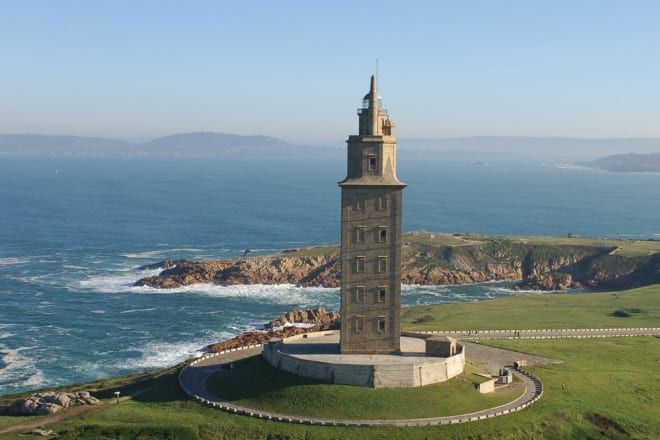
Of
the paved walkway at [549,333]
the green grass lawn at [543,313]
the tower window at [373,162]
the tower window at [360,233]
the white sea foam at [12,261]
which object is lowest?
the white sea foam at [12,261]

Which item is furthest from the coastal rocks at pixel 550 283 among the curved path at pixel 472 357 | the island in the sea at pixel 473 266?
the curved path at pixel 472 357

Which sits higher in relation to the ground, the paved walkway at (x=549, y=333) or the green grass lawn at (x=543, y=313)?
the paved walkway at (x=549, y=333)

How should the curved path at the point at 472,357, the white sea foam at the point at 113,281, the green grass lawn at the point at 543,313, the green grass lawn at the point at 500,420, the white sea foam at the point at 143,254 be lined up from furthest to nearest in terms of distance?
the white sea foam at the point at 143,254 → the white sea foam at the point at 113,281 → the green grass lawn at the point at 543,313 → the curved path at the point at 472,357 → the green grass lawn at the point at 500,420

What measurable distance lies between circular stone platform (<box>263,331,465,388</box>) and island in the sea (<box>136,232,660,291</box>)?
7080 centimetres

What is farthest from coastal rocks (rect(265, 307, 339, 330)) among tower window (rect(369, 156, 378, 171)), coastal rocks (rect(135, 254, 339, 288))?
tower window (rect(369, 156, 378, 171))

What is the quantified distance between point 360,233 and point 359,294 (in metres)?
4.34

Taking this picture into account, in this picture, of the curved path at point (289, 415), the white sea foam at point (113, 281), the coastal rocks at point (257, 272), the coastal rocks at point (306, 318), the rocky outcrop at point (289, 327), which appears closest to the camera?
the curved path at point (289, 415)

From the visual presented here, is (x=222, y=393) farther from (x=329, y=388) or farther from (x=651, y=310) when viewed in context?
(x=651, y=310)

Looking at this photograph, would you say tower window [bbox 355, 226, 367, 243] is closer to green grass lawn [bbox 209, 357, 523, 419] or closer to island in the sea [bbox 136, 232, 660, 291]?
green grass lawn [bbox 209, 357, 523, 419]

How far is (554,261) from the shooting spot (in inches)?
5925

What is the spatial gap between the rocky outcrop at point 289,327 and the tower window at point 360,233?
28932 mm

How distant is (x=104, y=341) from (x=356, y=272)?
43.8 metres

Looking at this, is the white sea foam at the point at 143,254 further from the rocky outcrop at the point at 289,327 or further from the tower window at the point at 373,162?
the tower window at the point at 373,162

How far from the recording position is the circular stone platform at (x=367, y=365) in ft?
187
